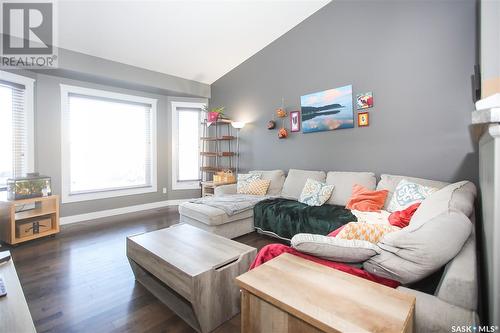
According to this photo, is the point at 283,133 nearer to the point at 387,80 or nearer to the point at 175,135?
the point at 387,80

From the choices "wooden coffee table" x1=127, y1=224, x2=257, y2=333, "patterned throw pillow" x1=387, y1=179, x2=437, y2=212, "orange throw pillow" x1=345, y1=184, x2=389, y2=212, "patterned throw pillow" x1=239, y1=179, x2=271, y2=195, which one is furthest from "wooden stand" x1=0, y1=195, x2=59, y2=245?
"patterned throw pillow" x1=387, y1=179, x2=437, y2=212

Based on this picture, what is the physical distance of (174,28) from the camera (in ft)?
11.3

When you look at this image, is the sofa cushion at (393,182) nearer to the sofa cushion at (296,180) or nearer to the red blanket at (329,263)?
the sofa cushion at (296,180)

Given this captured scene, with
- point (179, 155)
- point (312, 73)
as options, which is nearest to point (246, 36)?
point (312, 73)

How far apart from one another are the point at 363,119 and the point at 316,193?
1.19 meters

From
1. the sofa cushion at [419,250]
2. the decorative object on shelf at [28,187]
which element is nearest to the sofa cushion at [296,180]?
the sofa cushion at [419,250]

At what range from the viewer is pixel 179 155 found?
519 centimetres

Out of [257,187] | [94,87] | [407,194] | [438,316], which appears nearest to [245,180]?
[257,187]

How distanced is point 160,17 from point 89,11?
84 cm

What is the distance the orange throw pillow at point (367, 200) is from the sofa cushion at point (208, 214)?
1328mm

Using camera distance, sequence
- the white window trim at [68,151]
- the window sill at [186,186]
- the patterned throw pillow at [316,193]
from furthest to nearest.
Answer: the window sill at [186,186], the white window trim at [68,151], the patterned throw pillow at [316,193]

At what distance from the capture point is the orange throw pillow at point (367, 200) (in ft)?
8.61

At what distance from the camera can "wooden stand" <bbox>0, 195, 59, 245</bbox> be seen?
2.81 m

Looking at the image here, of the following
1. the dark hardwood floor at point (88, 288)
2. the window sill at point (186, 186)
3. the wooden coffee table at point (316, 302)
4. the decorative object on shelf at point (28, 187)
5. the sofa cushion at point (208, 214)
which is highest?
the decorative object on shelf at point (28, 187)
